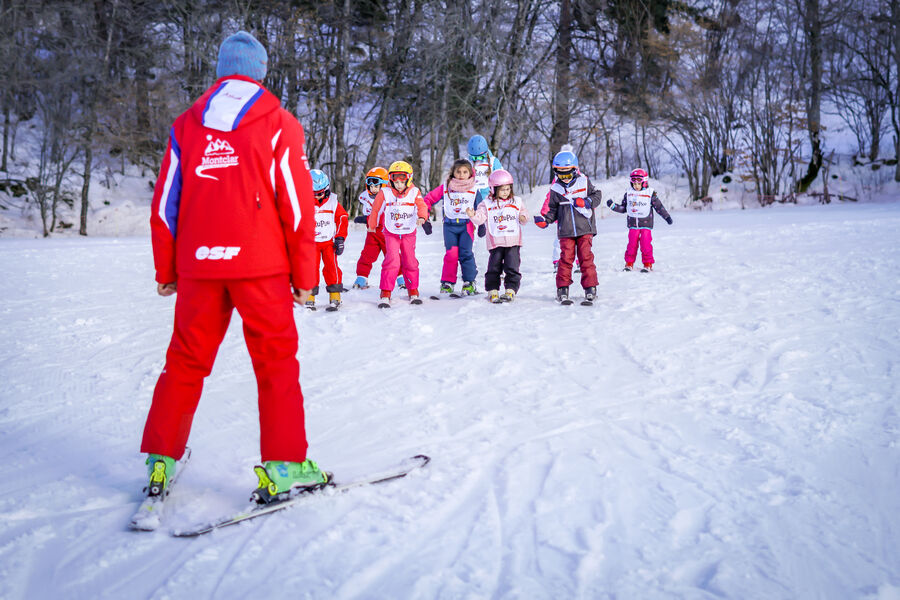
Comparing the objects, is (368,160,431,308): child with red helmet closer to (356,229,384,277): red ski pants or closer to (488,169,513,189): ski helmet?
(488,169,513,189): ski helmet

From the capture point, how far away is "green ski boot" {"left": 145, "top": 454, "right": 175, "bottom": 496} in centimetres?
270

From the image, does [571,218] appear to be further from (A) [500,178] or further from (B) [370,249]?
(B) [370,249]

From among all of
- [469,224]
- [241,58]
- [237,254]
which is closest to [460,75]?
[469,224]

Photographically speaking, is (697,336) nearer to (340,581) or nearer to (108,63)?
(340,581)

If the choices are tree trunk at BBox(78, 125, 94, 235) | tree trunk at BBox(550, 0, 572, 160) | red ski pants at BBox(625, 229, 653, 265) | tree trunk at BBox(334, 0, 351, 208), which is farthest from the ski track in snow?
tree trunk at BBox(550, 0, 572, 160)

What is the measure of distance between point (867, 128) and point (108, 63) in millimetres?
31445

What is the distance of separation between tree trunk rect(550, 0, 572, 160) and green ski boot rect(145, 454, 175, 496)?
2535 cm

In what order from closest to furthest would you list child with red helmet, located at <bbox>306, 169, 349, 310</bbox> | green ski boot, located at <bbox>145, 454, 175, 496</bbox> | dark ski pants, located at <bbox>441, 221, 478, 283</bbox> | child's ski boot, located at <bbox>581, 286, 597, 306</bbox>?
green ski boot, located at <bbox>145, 454, 175, 496</bbox> < child's ski boot, located at <bbox>581, 286, 597, 306</bbox> < child with red helmet, located at <bbox>306, 169, 349, 310</bbox> < dark ski pants, located at <bbox>441, 221, 478, 283</bbox>

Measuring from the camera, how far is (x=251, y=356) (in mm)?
2654

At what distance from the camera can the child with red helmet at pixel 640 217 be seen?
9.54 meters

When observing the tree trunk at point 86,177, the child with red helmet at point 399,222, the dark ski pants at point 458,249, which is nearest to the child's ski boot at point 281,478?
the child with red helmet at point 399,222

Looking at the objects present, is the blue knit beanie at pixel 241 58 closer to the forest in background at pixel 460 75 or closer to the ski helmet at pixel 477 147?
the ski helmet at pixel 477 147

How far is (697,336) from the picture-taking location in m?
5.49

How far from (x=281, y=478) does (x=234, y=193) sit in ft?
3.80
